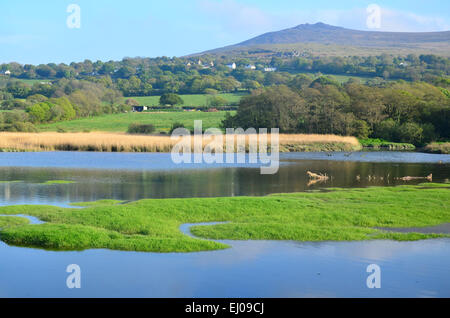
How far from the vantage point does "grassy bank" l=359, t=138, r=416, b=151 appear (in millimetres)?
68438

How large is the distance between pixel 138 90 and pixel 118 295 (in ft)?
462

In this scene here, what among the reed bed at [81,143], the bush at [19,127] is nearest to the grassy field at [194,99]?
the bush at [19,127]

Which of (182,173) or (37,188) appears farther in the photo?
(182,173)

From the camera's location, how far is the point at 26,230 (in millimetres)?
16406

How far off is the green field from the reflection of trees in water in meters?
44.8

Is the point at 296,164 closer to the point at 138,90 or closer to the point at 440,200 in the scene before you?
the point at 440,200

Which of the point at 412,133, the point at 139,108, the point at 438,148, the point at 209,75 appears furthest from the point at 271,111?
the point at 209,75

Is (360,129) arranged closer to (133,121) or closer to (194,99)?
(133,121)

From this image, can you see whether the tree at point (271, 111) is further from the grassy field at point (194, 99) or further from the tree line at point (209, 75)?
the tree line at point (209, 75)

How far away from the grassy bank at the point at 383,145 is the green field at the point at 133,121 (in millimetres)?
23619

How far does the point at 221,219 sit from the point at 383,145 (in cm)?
5538

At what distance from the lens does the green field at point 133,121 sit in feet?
277

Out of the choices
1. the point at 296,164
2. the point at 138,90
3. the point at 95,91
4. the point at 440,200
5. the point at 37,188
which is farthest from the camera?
the point at 138,90
